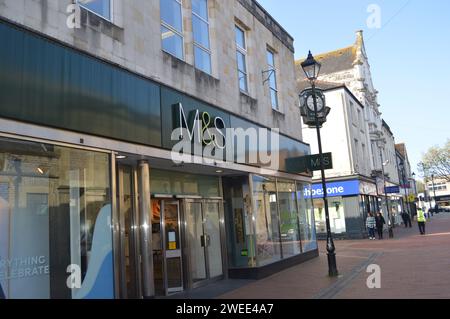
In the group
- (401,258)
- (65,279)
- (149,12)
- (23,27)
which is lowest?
(401,258)

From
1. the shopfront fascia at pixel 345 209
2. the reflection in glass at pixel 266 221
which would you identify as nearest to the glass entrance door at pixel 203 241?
the reflection in glass at pixel 266 221

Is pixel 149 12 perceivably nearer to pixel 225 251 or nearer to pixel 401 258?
pixel 225 251

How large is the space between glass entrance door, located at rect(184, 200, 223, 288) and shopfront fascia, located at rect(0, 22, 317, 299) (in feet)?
0.70

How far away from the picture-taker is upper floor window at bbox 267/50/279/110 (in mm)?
15998

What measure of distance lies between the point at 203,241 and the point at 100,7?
21.5ft

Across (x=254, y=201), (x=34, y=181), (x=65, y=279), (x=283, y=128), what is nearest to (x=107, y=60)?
(x=34, y=181)

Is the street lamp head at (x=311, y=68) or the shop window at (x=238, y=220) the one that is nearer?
the shop window at (x=238, y=220)

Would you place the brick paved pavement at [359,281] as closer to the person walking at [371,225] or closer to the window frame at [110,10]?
the window frame at [110,10]

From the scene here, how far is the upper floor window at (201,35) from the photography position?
11.4 meters

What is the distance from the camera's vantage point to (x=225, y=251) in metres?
12.6

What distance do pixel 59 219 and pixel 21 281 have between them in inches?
43.1

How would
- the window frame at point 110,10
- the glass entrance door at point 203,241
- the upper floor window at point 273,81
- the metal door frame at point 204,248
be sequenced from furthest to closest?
1. the upper floor window at point 273,81
2. the glass entrance door at point 203,241
3. the metal door frame at point 204,248
4. the window frame at point 110,10

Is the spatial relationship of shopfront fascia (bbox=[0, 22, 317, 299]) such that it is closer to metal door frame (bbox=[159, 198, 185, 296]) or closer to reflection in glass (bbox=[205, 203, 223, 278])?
metal door frame (bbox=[159, 198, 185, 296])

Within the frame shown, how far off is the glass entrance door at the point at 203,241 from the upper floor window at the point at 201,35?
3776 millimetres
